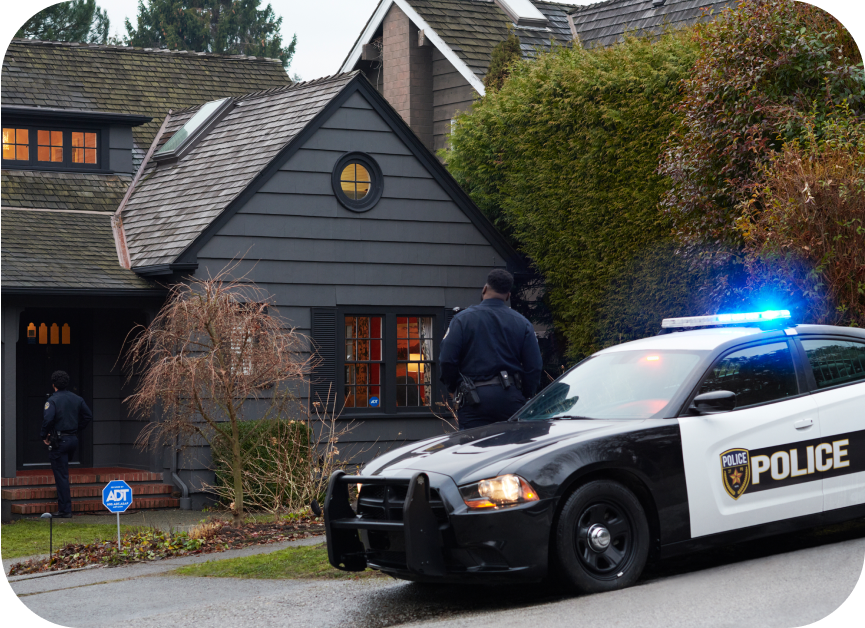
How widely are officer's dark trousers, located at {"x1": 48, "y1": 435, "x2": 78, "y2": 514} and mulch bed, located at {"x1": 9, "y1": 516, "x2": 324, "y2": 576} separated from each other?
297 cm

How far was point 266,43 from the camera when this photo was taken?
3656 centimetres

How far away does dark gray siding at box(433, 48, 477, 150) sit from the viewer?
2094 centimetres

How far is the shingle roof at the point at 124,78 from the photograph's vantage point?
1752 cm

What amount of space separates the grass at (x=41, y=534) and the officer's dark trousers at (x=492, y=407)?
5.08m

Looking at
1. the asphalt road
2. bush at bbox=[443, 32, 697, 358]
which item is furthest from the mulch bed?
bush at bbox=[443, 32, 697, 358]

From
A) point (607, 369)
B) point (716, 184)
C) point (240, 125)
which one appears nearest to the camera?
point (607, 369)

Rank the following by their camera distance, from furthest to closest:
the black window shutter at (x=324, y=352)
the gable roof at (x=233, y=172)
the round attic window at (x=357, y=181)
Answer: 1. the round attic window at (x=357, y=181)
2. the black window shutter at (x=324, y=352)
3. the gable roof at (x=233, y=172)

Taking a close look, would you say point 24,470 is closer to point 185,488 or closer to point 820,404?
point 185,488

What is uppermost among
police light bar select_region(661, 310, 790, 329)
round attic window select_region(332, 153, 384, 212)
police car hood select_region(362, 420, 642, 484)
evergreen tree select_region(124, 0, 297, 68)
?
evergreen tree select_region(124, 0, 297, 68)

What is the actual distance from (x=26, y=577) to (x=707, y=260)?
299 inches

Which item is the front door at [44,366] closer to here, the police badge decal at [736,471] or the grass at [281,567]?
the grass at [281,567]

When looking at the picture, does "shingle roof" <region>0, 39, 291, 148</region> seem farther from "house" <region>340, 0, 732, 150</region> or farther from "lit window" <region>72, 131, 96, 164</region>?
"house" <region>340, 0, 732, 150</region>

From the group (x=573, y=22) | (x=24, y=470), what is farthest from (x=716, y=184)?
(x=573, y=22)

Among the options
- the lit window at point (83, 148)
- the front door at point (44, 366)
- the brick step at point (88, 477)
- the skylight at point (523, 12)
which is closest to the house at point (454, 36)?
the skylight at point (523, 12)
